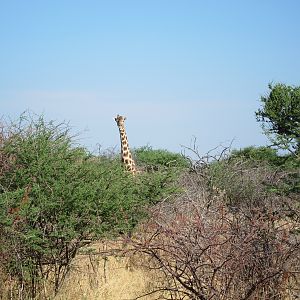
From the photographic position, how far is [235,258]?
6160mm

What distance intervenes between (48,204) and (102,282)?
1652 millimetres

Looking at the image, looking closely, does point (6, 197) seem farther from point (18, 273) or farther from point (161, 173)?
point (161, 173)

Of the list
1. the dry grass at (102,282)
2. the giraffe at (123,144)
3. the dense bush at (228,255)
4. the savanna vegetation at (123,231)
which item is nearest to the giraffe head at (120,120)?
the giraffe at (123,144)

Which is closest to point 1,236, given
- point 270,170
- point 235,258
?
point 235,258

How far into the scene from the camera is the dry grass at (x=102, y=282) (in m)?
8.52

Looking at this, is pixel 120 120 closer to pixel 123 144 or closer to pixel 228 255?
pixel 123 144

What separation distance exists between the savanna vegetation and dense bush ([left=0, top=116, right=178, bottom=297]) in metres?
0.01

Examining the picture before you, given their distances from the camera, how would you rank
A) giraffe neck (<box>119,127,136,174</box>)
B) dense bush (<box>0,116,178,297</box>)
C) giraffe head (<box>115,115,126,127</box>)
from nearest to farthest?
dense bush (<box>0,116,178,297</box>)
giraffe neck (<box>119,127,136,174</box>)
giraffe head (<box>115,115,126,127</box>)

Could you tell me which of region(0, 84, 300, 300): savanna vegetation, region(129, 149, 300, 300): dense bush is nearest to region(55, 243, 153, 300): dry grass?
region(0, 84, 300, 300): savanna vegetation

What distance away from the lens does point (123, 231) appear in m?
9.60

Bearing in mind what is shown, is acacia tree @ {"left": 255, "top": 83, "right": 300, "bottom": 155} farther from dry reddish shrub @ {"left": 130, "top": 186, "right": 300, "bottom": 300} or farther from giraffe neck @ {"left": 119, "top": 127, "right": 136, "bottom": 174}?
dry reddish shrub @ {"left": 130, "top": 186, "right": 300, "bottom": 300}

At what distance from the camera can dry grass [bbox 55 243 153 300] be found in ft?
27.9

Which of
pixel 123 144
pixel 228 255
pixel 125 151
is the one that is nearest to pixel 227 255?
pixel 228 255

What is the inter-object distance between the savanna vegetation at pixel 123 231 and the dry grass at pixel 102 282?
0.05 metres
